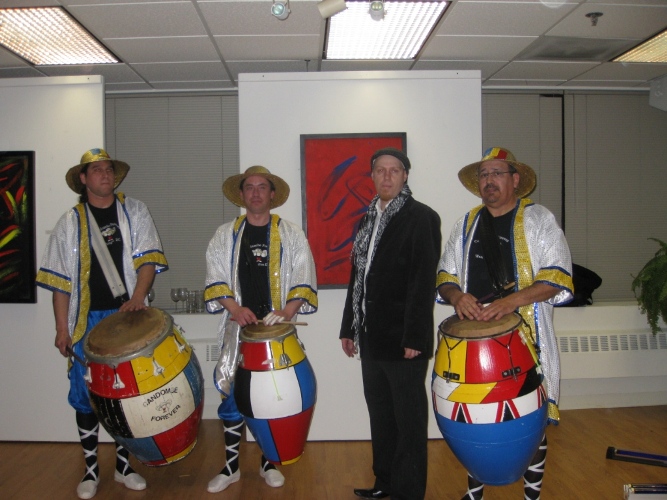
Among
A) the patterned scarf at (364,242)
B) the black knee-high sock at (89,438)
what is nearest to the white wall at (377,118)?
the patterned scarf at (364,242)

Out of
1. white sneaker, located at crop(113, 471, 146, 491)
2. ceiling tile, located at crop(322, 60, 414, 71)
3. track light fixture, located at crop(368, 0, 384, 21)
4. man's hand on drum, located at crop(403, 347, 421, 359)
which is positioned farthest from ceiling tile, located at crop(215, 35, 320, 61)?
white sneaker, located at crop(113, 471, 146, 491)

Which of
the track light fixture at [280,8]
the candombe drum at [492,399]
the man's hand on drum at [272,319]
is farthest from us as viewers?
the track light fixture at [280,8]

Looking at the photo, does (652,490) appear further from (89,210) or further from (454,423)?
(89,210)

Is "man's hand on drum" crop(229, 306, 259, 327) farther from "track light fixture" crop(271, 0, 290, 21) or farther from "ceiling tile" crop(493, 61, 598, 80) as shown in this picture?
"ceiling tile" crop(493, 61, 598, 80)

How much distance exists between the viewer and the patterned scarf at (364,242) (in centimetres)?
238

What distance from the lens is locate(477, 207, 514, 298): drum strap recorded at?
7.13 ft

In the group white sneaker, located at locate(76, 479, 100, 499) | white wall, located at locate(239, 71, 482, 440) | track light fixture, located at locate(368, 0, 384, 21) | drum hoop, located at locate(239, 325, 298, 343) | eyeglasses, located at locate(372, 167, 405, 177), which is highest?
track light fixture, located at locate(368, 0, 384, 21)

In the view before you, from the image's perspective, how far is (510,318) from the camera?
6.51 feet

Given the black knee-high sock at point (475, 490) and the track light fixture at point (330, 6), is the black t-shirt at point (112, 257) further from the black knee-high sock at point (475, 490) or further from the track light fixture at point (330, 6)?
the black knee-high sock at point (475, 490)

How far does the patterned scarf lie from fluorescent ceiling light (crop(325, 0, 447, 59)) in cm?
112

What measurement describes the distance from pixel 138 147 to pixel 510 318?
3619 mm

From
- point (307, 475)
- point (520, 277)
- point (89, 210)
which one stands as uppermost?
point (89, 210)

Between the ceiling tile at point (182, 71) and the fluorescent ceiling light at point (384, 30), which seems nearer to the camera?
the fluorescent ceiling light at point (384, 30)

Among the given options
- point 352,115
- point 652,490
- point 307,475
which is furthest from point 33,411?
point 652,490
